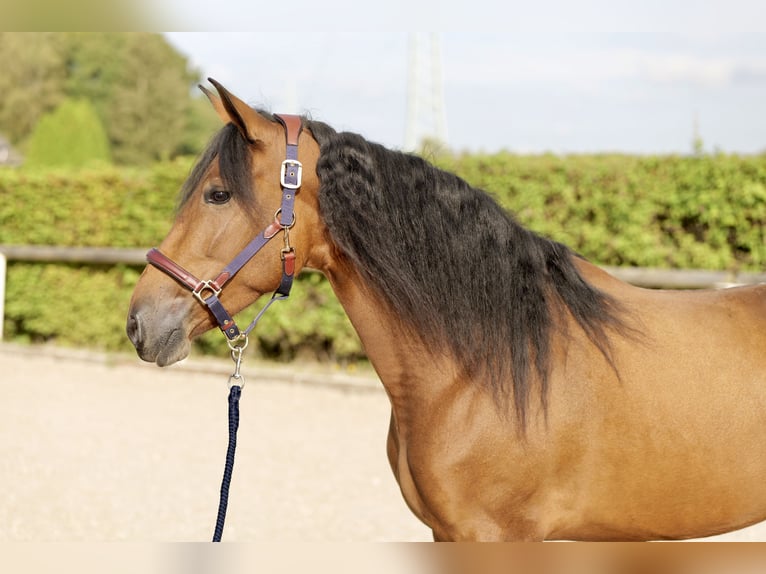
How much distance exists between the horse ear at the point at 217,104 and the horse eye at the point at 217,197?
265 millimetres

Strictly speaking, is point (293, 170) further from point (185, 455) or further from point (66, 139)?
point (66, 139)

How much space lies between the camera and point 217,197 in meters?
2.43

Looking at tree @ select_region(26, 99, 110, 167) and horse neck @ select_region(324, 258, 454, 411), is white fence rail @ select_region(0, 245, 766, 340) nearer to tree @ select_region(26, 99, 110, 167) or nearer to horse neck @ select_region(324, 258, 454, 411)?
horse neck @ select_region(324, 258, 454, 411)

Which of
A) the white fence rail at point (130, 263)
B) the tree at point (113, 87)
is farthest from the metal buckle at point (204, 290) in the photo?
the tree at point (113, 87)

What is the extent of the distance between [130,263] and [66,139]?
19.8m

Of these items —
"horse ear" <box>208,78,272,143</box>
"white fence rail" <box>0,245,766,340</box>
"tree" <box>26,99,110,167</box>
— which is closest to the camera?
"horse ear" <box>208,78,272,143</box>

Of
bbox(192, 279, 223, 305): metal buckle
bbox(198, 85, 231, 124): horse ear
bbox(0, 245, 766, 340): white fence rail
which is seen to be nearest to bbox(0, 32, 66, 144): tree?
bbox(0, 245, 766, 340): white fence rail

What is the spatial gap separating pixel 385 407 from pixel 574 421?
6.31 metres

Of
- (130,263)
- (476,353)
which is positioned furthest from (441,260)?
(130,263)

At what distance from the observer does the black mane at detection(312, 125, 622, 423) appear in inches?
96.0

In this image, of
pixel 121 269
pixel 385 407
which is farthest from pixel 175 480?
pixel 121 269

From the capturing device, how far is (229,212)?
2422mm

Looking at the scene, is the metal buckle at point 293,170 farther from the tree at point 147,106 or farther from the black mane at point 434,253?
the tree at point 147,106

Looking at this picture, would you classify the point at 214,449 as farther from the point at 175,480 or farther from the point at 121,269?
the point at 121,269
